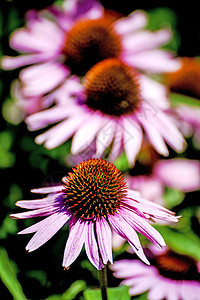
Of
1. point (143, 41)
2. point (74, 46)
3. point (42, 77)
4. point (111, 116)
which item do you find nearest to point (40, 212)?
point (111, 116)

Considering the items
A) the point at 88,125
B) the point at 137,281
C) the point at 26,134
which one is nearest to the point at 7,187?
the point at 26,134

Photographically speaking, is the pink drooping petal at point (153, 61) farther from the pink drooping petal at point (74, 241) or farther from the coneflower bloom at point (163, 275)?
the pink drooping petal at point (74, 241)

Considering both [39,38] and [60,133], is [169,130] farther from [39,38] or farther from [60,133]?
[39,38]

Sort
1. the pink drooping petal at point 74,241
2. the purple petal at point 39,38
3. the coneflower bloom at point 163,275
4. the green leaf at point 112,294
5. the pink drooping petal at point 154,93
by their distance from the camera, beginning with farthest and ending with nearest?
the purple petal at point 39,38 → the pink drooping petal at point 154,93 → the coneflower bloom at point 163,275 → the green leaf at point 112,294 → the pink drooping petal at point 74,241

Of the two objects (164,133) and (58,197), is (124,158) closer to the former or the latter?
(164,133)

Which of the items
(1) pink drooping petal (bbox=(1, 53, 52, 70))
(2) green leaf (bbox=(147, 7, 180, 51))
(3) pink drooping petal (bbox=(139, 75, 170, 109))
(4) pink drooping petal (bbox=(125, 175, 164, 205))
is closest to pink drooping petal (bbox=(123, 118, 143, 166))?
(3) pink drooping petal (bbox=(139, 75, 170, 109))

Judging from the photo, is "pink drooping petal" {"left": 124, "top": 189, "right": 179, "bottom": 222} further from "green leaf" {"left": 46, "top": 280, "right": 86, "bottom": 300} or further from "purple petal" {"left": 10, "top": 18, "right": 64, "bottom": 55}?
"purple petal" {"left": 10, "top": 18, "right": 64, "bottom": 55}

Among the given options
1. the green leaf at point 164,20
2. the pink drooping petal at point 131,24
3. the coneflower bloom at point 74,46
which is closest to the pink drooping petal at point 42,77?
the coneflower bloom at point 74,46
